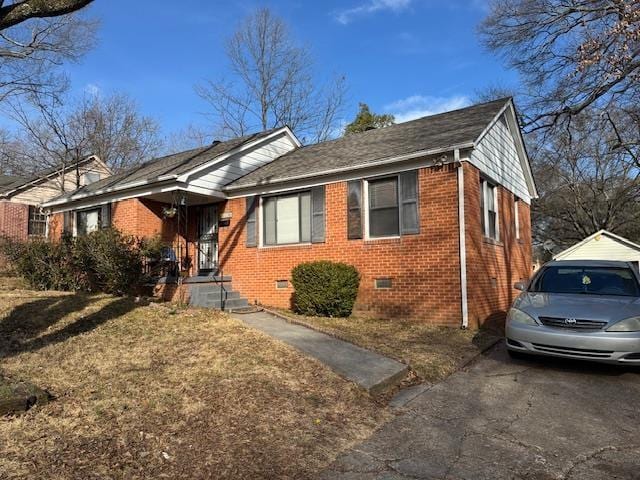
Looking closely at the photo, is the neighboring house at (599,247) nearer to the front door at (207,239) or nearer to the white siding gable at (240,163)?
the white siding gable at (240,163)

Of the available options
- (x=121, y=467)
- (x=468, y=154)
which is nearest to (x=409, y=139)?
(x=468, y=154)

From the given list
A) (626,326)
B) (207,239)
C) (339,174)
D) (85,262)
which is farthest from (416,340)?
(85,262)

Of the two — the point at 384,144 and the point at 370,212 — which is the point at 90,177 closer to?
the point at 384,144

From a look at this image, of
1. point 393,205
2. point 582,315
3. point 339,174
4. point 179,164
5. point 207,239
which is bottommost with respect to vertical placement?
point 582,315

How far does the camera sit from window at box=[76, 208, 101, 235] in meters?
15.3

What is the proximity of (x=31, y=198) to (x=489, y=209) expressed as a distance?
68.1 ft

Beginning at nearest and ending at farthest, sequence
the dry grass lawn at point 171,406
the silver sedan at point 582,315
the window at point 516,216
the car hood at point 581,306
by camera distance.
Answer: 1. the dry grass lawn at point 171,406
2. the silver sedan at point 582,315
3. the car hood at point 581,306
4. the window at point 516,216

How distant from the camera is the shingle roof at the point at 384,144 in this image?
1043 centimetres

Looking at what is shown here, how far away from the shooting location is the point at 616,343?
571 centimetres

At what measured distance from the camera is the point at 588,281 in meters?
7.18

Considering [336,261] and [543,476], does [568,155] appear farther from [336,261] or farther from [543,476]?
[543,476]

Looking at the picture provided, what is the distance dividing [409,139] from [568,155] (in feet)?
72.6

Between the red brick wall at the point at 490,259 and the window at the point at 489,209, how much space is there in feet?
0.95

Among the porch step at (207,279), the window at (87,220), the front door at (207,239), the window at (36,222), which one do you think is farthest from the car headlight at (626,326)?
the window at (36,222)
